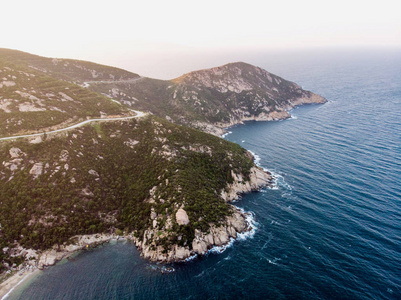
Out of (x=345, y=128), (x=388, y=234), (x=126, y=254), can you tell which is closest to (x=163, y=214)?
(x=126, y=254)

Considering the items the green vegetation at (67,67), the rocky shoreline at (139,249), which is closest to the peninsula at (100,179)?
the rocky shoreline at (139,249)

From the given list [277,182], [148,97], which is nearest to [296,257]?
[277,182]

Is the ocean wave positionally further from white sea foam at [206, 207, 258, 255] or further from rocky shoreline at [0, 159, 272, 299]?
rocky shoreline at [0, 159, 272, 299]

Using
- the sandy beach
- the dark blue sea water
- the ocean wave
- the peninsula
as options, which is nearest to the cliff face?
the peninsula

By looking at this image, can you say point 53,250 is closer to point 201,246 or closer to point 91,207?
point 91,207

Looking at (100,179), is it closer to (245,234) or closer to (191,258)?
(191,258)

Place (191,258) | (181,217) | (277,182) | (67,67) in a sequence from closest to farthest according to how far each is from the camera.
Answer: (191,258) < (181,217) < (277,182) < (67,67)

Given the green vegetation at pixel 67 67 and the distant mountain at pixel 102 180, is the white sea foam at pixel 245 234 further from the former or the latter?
the green vegetation at pixel 67 67

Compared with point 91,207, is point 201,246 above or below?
below
